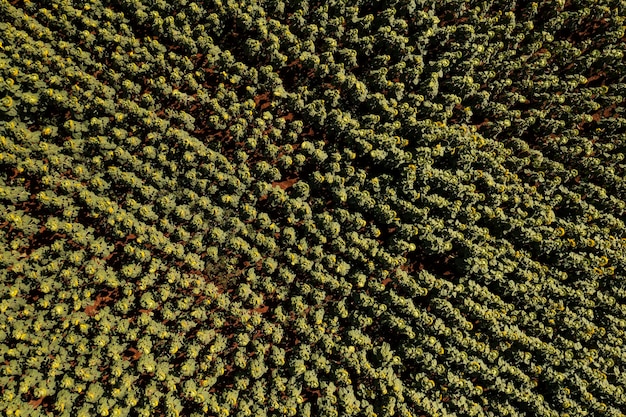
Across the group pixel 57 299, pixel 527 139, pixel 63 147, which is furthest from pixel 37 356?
pixel 527 139

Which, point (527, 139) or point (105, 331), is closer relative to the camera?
point (105, 331)

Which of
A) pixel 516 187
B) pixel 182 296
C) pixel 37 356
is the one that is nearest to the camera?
pixel 37 356

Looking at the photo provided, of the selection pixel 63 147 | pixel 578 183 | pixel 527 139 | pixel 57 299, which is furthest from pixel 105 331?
pixel 578 183

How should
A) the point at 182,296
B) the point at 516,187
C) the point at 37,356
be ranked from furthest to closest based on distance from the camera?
the point at 516,187 < the point at 182,296 < the point at 37,356

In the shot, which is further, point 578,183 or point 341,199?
point 578,183

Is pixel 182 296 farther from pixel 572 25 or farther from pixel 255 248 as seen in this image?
pixel 572 25

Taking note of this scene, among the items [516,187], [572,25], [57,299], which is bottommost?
[57,299]

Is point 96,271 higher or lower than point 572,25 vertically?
A: lower

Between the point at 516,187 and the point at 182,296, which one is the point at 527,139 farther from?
the point at 182,296

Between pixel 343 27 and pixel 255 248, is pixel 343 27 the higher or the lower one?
the higher one
